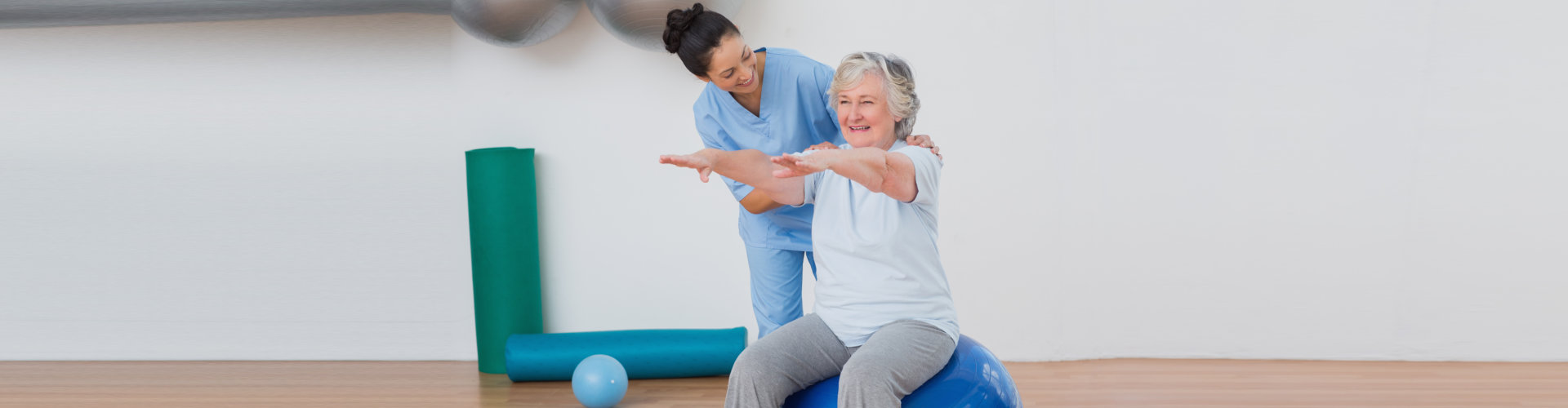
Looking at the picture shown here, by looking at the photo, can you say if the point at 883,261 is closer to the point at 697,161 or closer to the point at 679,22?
the point at 697,161

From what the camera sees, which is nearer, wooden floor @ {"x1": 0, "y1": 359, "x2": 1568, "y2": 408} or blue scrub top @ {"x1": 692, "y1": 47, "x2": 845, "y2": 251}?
blue scrub top @ {"x1": 692, "y1": 47, "x2": 845, "y2": 251}

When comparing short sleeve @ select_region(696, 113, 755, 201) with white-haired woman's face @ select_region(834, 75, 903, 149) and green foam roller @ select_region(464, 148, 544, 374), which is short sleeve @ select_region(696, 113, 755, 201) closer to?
white-haired woman's face @ select_region(834, 75, 903, 149)

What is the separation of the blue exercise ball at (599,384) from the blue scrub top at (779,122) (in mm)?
720

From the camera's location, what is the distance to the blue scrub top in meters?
2.06

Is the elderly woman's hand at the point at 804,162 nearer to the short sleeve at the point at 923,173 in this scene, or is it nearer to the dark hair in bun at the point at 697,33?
the short sleeve at the point at 923,173

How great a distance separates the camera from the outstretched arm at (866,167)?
4.58ft

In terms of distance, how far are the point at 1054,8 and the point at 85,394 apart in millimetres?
2974

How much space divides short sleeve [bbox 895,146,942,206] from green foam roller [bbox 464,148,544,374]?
177 cm

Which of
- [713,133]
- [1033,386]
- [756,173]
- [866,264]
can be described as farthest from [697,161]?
[1033,386]

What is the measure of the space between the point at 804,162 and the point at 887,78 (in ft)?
1.02

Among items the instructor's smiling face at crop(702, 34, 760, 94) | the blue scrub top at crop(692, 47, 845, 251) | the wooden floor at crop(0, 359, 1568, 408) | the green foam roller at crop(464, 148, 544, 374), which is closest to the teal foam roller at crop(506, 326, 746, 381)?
the wooden floor at crop(0, 359, 1568, 408)

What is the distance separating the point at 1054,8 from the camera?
3010 millimetres

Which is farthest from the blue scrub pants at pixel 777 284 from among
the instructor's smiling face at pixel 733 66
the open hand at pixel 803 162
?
the open hand at pixel 803 162

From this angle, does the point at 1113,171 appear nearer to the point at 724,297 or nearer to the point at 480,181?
the point at 724,297
